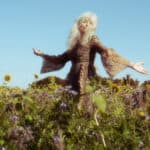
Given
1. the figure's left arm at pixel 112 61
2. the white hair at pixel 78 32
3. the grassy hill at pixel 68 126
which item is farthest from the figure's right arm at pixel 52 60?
→ the grassy hill at pixel 68 126

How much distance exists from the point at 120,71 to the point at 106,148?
23.5ft

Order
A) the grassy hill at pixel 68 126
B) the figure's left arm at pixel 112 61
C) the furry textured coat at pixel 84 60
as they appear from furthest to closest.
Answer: the figure's left arm at pixel 112 61 < the furry textured coat at pixel 84 60 < the grassy hill at pixel 68 126

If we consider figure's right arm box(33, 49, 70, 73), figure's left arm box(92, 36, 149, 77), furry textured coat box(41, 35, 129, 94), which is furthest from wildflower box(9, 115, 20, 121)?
figure's right arm box(33, 49, 70, 73)

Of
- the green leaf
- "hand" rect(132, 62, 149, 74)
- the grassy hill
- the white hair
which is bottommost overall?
the grassy hill

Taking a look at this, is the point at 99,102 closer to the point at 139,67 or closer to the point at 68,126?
the point at 68,126

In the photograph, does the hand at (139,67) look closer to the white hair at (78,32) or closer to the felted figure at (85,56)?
the felted figure at (85,56)

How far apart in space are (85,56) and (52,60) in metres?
0.91

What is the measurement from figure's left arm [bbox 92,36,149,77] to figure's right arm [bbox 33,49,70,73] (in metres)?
0.56

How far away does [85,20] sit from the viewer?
33.3 ft

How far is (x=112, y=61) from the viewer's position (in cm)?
1040

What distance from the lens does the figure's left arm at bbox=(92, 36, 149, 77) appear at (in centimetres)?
998

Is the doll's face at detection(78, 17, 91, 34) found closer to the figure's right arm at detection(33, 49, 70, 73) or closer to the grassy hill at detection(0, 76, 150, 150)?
the figure's right arm at detection(33, 49, 70, 73)

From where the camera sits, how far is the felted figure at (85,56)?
9.88 meters

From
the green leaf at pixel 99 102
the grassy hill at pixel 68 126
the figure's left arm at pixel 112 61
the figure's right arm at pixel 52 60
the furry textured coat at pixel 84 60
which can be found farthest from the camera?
the figure's right arm at pixel 52 60
